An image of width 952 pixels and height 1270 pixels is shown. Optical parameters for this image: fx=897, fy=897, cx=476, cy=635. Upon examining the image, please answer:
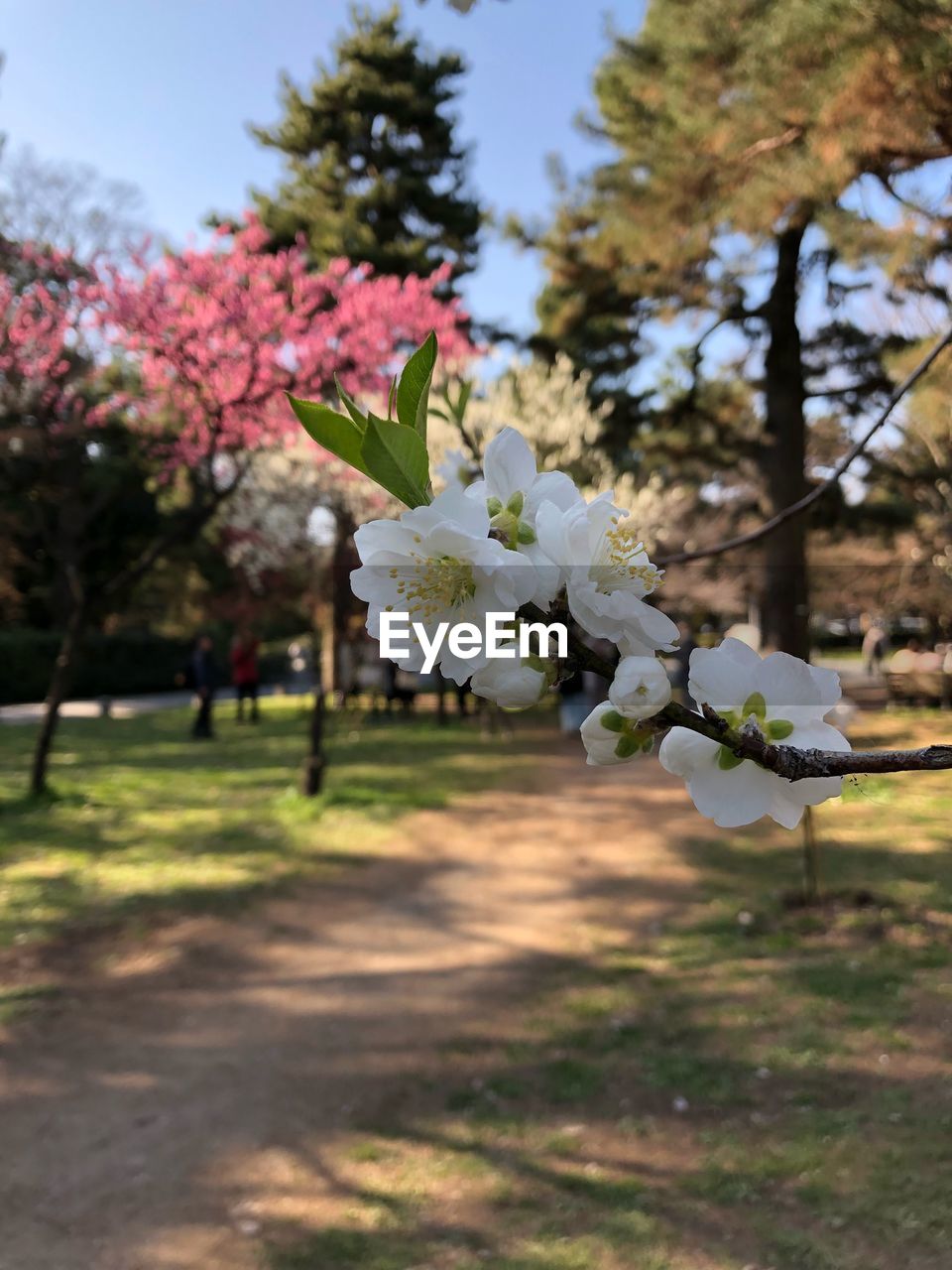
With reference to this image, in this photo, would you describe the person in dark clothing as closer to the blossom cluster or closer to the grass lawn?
the grass lawn

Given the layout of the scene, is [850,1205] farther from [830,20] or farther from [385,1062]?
[830,20]

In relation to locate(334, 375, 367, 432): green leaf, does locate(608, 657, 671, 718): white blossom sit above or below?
below

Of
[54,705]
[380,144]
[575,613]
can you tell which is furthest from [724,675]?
[380,144]

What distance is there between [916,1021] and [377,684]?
1127cm

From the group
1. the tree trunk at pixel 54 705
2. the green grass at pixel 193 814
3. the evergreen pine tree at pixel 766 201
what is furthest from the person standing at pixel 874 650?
the tree trunk at pixel 54 705

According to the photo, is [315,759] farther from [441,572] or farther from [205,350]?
[441,572]

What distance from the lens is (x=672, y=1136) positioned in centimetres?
275

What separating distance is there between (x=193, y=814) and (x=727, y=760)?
715 centimetres

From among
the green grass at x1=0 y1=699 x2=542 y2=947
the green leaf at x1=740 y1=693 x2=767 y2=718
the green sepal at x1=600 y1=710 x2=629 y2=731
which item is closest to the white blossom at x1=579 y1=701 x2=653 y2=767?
the green sepal at x1=600 y1=710 x2=629 y2=731

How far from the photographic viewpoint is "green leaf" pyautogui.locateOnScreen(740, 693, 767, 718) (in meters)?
0.66

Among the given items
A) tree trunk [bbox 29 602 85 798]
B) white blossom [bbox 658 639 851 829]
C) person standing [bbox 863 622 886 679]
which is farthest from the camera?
person standing [bbox 863 622 886 679]

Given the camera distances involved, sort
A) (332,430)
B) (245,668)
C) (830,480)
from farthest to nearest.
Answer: (245,668) → (830,480) → (332,430)

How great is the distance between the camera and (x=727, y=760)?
63 cm

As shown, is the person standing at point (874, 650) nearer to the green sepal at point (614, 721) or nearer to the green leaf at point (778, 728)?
the green leaf at point (778, 728)
